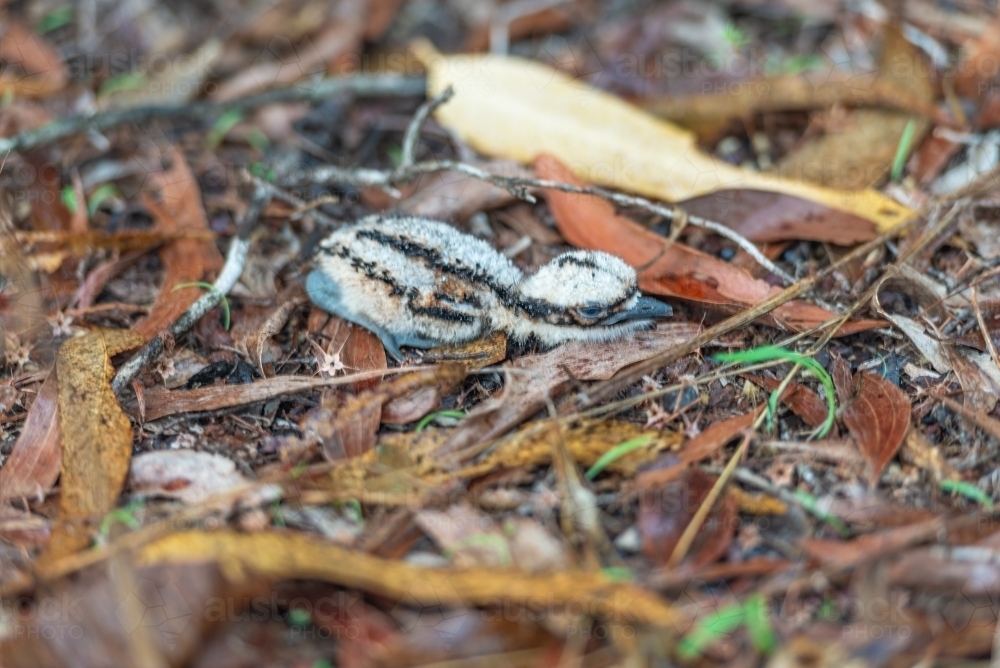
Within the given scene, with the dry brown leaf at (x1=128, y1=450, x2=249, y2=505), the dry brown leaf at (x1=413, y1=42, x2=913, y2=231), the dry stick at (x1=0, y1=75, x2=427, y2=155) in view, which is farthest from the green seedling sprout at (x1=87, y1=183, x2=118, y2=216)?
the dry brown leaf at (x1=128, y1=450, x2=249, y2=505)

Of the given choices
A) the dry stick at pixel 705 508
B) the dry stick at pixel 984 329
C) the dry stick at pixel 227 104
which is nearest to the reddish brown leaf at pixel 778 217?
the dry stick at pixel 984 329

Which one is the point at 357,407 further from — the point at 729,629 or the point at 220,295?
the point at 729,629

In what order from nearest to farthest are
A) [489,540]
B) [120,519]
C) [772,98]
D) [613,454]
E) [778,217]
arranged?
[489,540] < [120,519] < [613,454] < [778,217] < [772,98]

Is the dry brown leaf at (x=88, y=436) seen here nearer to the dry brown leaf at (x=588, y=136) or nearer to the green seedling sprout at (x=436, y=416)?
the green seedling sprout at (x=436, y=416)

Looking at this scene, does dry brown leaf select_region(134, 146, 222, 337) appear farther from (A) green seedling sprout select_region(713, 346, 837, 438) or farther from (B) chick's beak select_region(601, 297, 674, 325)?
(A) green seedling sprout select_region(713, 346, 837, 438)

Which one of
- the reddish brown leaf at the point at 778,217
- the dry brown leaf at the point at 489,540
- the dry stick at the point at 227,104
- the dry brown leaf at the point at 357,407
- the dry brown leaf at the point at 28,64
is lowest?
the dry brown leaf at the point at 489,540

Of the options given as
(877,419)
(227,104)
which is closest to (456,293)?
(877,419)

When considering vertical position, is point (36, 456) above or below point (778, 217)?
below
